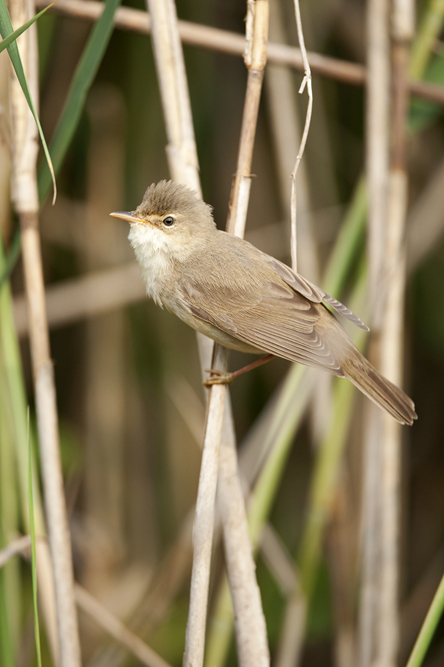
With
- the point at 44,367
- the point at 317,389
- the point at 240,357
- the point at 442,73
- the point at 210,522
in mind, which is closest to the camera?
the point at 210,522

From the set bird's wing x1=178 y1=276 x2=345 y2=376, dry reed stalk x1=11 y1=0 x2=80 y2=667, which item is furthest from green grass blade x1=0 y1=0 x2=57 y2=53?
bird's wing x1=178 y1=276 x2=345 y2=376

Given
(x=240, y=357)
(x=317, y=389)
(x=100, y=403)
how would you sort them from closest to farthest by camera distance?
(x=317, y=389) → (x=100, y=403) → (x=240, y=357)

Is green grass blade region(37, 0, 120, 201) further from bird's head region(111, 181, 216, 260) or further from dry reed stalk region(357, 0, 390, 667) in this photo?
dry reed stalk region(357, 0, 390, 667)

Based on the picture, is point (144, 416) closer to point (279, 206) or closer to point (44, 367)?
point (279, 206)

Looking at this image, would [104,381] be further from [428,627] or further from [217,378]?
[428,627]

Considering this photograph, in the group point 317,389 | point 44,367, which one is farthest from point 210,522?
point 317,389

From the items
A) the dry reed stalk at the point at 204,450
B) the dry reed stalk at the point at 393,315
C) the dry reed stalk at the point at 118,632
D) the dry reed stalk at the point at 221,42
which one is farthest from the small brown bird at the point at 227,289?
the dry reed stalk at the point at 118,632

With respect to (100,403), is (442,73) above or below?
above
